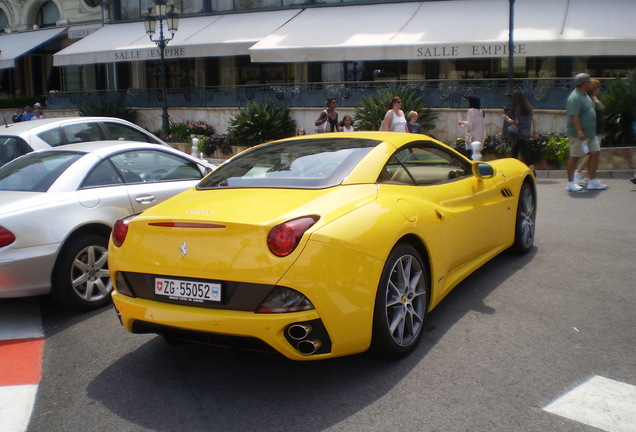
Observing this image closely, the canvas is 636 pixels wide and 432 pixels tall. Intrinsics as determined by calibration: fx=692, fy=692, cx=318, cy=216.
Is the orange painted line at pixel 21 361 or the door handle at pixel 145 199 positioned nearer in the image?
the orange painted line at pixel 21 361

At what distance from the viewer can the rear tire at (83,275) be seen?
228 inches

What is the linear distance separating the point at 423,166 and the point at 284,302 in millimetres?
2300

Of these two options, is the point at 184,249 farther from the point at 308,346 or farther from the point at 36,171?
the point at 36,171

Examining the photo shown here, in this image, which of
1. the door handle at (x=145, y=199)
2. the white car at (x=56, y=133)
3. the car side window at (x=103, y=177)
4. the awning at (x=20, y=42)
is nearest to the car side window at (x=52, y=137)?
the white car at (x=56, y=133)

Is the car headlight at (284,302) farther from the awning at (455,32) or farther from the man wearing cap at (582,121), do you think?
the awning at (455,32)

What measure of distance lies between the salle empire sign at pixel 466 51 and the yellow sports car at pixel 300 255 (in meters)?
14.2

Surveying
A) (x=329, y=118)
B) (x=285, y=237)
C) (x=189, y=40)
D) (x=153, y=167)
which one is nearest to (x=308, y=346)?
(x=285, y=237)

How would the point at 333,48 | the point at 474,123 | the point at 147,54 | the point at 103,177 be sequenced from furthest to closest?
the point at 147,54, the point at 333,48, the point at 474,123, the point at 103,177

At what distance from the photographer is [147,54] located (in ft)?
83.6

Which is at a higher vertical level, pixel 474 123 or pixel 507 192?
pixel 474 123

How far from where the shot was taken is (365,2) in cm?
2438

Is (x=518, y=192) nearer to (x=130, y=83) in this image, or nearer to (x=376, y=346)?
(x=376, y=346)

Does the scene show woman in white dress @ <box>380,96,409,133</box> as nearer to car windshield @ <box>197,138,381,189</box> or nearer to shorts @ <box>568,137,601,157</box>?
shorts @ <box>568,137,601,157</box>

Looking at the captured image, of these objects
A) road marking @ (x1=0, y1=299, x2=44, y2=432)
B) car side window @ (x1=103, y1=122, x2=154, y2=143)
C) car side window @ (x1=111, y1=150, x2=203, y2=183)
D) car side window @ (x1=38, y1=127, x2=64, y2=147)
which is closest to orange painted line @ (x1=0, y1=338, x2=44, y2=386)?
road marking @ (x1=0, y1=299, x2=44, y2=432)
